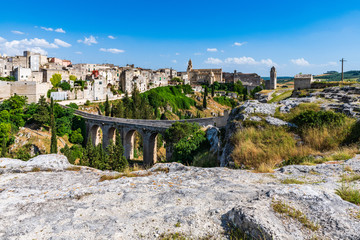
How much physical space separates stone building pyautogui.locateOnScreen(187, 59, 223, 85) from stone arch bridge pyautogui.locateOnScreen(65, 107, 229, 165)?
76.4 meters

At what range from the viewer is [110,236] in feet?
9.59

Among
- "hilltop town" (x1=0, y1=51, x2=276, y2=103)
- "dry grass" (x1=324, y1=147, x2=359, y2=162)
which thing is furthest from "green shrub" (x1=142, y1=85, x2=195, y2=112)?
"dry grass" (x1=324, y1=147, x2=359, y2=162)

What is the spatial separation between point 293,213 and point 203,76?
111 meters

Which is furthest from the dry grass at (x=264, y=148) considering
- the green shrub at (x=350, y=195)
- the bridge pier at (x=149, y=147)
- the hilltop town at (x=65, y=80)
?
the hilltop town at (x=65, y=80)

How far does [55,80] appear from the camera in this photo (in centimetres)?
5491

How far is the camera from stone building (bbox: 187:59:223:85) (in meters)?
109

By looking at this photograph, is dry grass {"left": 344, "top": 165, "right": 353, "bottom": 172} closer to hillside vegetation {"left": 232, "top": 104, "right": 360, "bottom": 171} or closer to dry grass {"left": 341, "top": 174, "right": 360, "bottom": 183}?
dry grass {"left": 341, "top": 174, "right": 360, "bottom": 183}

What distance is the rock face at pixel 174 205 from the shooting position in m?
2.78

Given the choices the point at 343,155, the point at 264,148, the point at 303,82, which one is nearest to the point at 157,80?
the point at 303,82

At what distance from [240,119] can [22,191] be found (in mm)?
7483

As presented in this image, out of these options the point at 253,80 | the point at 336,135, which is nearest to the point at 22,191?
the point at 336,135

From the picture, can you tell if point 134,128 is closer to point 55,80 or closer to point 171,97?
point 55,80

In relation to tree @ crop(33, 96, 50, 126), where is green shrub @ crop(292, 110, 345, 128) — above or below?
above

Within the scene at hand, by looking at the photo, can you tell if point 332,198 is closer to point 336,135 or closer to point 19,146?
point 336,135
